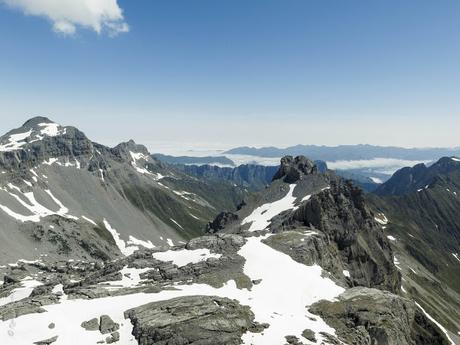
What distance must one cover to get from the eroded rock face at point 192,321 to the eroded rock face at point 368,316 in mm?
11600

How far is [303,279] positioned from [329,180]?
90713mm

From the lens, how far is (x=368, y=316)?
56.4m

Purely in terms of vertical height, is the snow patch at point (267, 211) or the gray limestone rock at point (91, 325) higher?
the gray limestone rock at point (91, 325)

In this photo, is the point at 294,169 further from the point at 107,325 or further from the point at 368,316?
the point at 107,325

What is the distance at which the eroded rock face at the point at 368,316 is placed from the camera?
177 ft

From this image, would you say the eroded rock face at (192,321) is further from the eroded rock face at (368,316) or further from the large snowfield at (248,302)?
the eroded rock face at (368,316)

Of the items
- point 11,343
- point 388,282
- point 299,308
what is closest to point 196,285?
point 299,308

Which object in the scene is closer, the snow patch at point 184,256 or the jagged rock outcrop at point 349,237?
the snow patch at point 184,256

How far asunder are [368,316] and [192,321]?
79.0 feet

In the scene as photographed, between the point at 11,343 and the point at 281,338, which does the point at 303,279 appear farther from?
the point at 11,343

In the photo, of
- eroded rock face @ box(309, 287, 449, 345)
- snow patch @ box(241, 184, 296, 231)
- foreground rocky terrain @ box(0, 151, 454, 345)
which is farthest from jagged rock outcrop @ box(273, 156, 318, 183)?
eroded rock face @ box(309, 287, 449, 345)

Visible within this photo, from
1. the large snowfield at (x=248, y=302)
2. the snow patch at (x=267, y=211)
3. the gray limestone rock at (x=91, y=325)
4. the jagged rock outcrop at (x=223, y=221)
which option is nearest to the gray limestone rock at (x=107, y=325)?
the gray limestone rock at (x=91, y=325)

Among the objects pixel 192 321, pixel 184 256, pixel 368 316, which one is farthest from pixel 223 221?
pixel 192 321

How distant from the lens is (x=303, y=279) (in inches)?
2657
